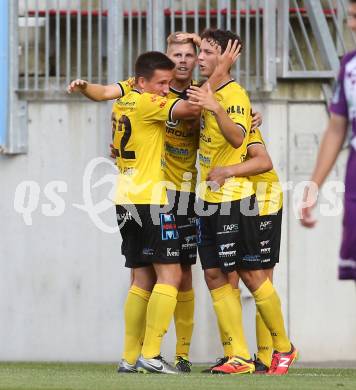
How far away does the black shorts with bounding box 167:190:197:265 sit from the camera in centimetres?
775

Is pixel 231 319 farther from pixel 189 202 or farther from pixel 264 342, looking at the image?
pixel 189 202

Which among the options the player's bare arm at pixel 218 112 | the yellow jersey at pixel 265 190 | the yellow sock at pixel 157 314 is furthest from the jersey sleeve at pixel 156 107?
the yellow sock at pixel 157 314

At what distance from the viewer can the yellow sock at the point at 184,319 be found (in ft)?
26.3

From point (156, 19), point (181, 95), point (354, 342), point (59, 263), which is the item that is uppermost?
point (156, 19)

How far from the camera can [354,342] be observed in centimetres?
1025

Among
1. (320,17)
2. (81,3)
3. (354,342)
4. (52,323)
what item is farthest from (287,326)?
(81,3)

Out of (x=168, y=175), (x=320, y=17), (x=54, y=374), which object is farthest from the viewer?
(x=320, y=17)

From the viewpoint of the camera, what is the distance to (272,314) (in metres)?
7.64

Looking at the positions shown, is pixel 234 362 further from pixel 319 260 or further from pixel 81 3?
pixel 81 3

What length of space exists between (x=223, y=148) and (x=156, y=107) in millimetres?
533

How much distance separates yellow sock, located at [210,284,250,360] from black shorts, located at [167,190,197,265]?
0.40 m

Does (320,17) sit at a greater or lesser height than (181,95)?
greater

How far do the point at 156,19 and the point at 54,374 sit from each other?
3919 mm

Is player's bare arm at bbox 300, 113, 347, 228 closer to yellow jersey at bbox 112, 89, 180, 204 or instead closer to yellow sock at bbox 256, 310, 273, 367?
yellow jersey at bbox 112, 89, 180, 204
